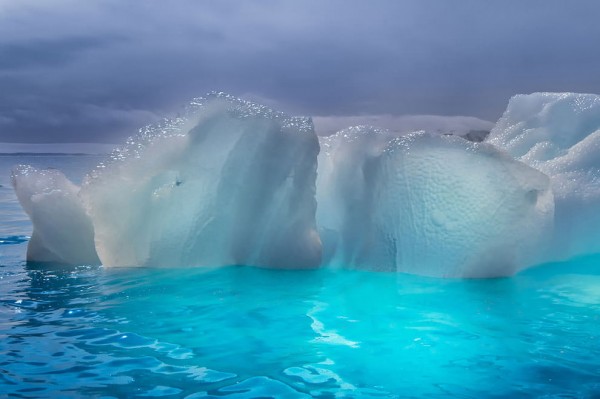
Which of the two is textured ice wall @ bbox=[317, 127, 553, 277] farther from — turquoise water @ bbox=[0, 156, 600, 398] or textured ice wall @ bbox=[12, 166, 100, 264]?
textured ice wall @ bbox=[12, 166, 100, 264]

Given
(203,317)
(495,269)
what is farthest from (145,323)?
(495,269)

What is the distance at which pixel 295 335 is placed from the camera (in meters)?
3.52

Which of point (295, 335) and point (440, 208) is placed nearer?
point (295, 335)

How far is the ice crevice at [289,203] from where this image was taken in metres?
5.37

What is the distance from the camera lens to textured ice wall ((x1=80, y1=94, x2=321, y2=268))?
559cm

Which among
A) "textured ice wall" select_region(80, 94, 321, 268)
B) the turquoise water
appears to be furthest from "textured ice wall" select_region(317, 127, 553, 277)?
"textured ice wall" select_region(80, 94, 321, 268)

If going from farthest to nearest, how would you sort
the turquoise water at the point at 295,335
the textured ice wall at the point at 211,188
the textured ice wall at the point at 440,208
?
1. the textured ice wall at the point at 211,188
2. the textured ice wall at the point at 440,208
3. the turquoise water at the point at 295,335

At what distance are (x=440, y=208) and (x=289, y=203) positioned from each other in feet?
4.30

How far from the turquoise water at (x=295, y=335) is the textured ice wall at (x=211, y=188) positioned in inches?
15.7

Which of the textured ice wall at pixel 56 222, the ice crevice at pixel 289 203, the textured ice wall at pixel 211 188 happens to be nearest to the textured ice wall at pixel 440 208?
the ice crevice at pixel 289 203

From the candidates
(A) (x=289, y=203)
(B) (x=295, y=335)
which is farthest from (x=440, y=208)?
(B) (x=295, y=335)

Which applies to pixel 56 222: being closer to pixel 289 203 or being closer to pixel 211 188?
pixel 211 188

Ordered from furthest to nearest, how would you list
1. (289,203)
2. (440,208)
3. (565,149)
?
(565,149) < (289,203) < (440,208)

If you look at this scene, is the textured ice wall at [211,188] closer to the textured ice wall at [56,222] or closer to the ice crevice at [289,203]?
the ice crevice at [289,203]
